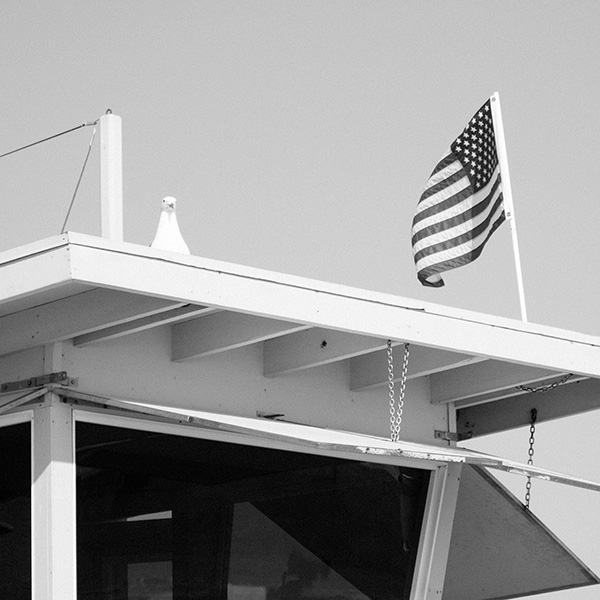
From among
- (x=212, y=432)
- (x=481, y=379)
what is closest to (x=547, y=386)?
(x=481, y=379)

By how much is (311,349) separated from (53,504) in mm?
1786

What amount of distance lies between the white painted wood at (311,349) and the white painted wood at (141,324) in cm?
90

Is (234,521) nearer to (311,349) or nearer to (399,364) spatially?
(311,349)

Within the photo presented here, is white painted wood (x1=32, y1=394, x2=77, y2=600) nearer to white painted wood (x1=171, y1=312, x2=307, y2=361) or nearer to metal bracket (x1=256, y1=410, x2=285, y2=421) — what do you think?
white painted wood (x1=171, y1=312, x2=307, y2=361)

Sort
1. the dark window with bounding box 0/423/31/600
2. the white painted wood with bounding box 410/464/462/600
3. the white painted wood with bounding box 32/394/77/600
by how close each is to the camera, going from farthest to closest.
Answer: the white painted wood with bounding box 410/464/462/600 < the dark window with bounding box 0/423/31/600 < the white painted wood with bounding box 32/394/77/600

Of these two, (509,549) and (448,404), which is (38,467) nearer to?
(448,404)

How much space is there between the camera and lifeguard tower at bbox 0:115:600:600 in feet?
21.2

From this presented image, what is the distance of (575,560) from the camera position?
9289 mm

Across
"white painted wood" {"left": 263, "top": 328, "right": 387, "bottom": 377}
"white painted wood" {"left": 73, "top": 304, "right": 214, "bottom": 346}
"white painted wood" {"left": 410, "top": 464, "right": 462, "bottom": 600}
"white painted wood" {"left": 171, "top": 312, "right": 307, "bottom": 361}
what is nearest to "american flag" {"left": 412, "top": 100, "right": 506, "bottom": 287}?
"white painted wood" {"left": 263, "top": 328, "right": 387, "bottom": 377}

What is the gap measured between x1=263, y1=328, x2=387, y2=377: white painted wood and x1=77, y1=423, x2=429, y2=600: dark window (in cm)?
50

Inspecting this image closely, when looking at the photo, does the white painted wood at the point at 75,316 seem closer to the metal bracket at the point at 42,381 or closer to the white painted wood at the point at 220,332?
the metal bracket at the point at 42,381

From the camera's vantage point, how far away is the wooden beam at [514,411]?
29.1 ft

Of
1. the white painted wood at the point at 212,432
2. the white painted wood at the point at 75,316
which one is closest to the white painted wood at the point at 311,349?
the white painted wood at the point at 212,432

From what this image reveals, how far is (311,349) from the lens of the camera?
7.53m
